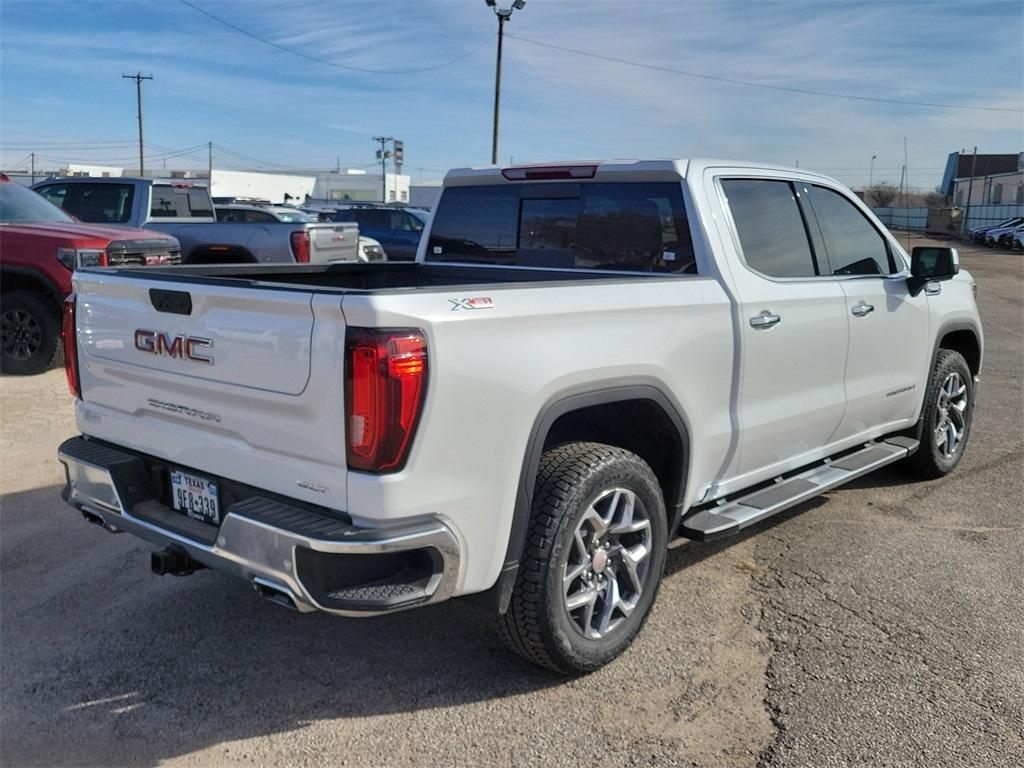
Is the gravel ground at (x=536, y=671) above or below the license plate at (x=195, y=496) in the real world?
below

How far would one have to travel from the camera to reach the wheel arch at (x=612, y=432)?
3.06 meters

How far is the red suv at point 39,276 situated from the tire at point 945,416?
6889 mm

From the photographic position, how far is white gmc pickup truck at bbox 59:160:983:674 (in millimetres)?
2740

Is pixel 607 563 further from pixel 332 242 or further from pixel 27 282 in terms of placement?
pixel 332 242

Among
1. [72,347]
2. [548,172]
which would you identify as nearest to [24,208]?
[72,347]

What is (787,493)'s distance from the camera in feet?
14.2

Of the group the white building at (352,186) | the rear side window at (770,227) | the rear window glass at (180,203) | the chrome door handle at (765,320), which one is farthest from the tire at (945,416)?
the white building at (352,186)

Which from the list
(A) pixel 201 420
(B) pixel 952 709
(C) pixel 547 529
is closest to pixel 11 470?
(A) pixel 201 420

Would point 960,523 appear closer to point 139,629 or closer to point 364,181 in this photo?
point 139,629

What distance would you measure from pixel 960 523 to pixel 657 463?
240 cm

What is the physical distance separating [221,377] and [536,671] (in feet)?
5.28

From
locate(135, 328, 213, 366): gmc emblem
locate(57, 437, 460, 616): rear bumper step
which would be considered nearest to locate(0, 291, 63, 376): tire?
locate(135, 328, 213, 366): gmc emblem

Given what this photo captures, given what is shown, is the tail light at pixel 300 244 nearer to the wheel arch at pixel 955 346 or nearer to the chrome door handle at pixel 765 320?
the wheel arch at pixel 955 346

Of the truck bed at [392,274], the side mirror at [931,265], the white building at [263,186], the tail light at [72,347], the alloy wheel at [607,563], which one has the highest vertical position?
the white building at [263,186]
